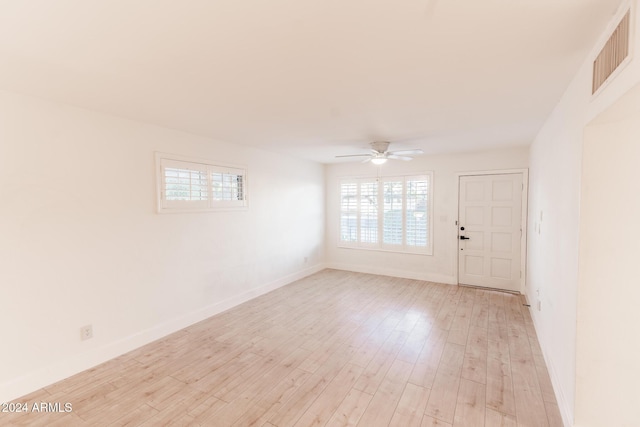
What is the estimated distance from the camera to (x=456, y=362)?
2.81m

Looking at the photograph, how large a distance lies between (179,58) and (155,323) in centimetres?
293

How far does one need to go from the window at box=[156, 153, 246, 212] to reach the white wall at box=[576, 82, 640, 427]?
386 cm

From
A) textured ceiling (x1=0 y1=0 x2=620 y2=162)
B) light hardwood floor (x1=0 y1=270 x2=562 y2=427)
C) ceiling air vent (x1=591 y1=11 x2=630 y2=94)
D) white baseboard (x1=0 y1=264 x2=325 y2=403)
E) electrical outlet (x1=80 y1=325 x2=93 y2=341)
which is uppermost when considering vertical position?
textured ceiling (x1=0 y1=0 x2=620 y2=162)

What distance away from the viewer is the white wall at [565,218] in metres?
1.66

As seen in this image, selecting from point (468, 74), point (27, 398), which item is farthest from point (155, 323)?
point (468, 74)

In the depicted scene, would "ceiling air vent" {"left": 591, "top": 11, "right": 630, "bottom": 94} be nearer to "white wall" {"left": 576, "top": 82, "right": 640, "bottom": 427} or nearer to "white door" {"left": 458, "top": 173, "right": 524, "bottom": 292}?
"white wall" {"left": 576, "top": 82, "right": 640, "bottom": 427}

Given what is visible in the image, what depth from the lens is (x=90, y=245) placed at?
2.80 m

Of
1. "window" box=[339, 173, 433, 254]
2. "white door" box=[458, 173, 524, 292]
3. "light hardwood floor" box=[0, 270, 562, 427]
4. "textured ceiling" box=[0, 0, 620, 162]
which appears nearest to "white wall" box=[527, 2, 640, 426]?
"textured ceiling" box=[0, 0, 620, 162]

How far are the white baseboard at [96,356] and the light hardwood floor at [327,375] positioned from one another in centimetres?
9

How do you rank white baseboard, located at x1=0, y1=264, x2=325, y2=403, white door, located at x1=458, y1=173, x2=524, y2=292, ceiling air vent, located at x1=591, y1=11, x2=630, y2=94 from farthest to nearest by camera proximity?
1. white door, located at x1=458, y1=173, x2=524, y2=292
2. white baseboard, located at x1=0, y1=264, x2=325, y2=403
3. ceiling air vent, located at x1=591, y1=11, x2=630, y2=94

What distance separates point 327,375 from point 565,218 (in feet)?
7.76

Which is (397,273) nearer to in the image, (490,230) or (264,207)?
(490,230)

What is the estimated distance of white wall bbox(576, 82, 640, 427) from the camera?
1.65 meters

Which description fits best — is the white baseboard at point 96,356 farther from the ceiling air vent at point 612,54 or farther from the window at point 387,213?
the ceiling air vent at point 612,54
